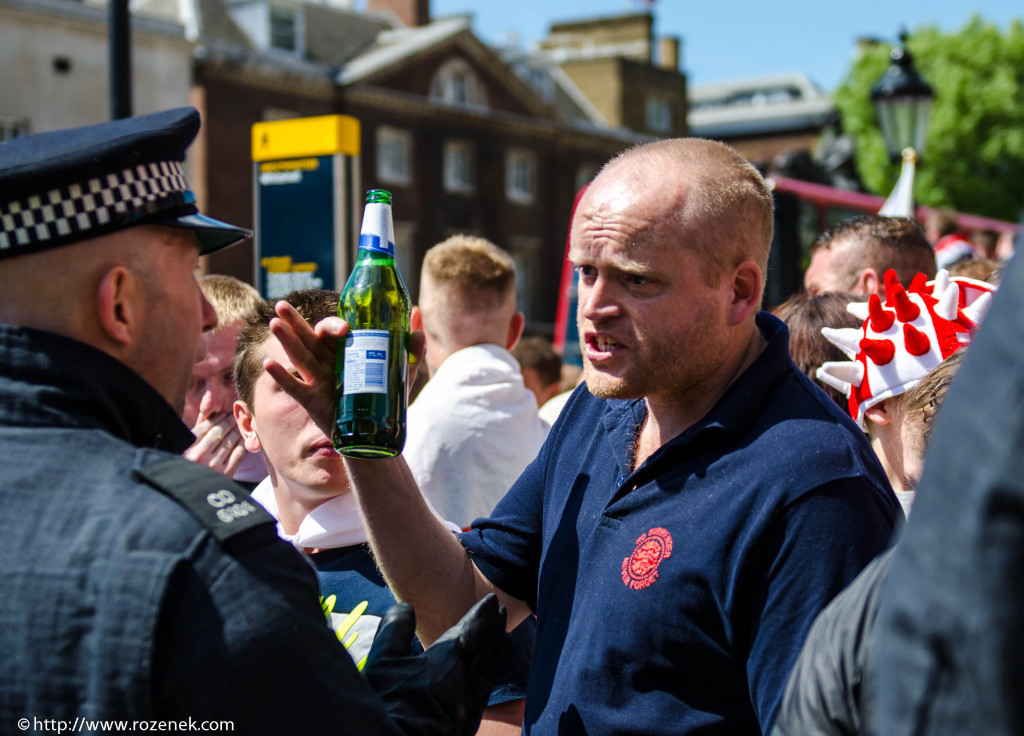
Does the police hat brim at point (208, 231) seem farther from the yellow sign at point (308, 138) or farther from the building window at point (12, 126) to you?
the building window at point (12, 126)

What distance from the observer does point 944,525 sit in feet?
2.72

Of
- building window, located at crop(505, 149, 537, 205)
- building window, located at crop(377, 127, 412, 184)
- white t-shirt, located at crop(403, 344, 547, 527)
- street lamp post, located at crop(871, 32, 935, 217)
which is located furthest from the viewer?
building window, located at crop(505, 149, 537, 205)

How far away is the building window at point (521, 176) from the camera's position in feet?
119

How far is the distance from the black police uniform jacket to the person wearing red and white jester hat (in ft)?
6.15

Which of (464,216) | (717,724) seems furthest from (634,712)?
(464,216)

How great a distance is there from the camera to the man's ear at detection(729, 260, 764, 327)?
7.41 ft

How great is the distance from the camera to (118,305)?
5.61ft

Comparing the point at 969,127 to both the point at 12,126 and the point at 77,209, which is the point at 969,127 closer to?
the point at 12,126

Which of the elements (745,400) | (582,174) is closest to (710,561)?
(745,400)

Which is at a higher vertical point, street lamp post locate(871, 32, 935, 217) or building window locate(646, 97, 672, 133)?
building window locate(646, 97, 672, 133)

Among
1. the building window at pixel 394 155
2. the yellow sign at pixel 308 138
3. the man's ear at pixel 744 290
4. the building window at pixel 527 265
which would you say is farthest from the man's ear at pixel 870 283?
the building window at pixel 527 265

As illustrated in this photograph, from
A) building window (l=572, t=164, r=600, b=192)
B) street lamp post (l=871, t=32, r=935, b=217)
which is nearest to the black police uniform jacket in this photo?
street lamp post (l=871, t=32, r=935, b=217)

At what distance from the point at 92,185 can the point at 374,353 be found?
64 cm

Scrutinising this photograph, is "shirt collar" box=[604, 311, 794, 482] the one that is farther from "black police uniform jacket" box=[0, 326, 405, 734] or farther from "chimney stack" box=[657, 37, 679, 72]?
"chimney stack" box=[657, 37, 679, 72]
